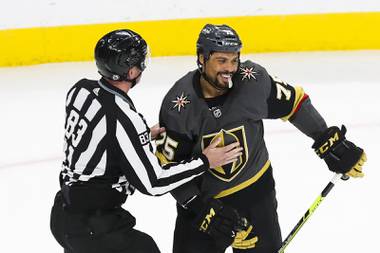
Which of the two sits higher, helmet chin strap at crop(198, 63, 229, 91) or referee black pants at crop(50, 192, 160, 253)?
helmet chin strap at crop(198, 63, 229, 91)

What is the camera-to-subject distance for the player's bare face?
205cm

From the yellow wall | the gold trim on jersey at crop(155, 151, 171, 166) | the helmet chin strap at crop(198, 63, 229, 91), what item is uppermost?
the helmet chin strap at crop(198, 63, 229, 91)

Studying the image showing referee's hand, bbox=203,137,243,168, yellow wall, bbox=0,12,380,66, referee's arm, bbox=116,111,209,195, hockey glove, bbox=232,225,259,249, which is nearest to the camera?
referee's arm, bbox=116,111,209,195

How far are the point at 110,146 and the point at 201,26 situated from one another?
141 inches

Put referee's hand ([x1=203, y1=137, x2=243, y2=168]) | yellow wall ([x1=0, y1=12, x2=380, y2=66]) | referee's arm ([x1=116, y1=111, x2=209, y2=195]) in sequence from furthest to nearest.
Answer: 1. yellow wall ([x1=0, y1=12, x2=380, y2=66])
2. referee's hand ([x1=203, y1=137, x2=243, y2=168])
3. referee's arm ([x1=116, y1=111, x2=209, y2=195])

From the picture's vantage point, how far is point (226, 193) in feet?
7.20

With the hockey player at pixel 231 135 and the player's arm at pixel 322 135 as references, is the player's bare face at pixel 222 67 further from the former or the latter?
the player's arm at pixel 322 135

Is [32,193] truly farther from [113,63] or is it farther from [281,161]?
[113,63]

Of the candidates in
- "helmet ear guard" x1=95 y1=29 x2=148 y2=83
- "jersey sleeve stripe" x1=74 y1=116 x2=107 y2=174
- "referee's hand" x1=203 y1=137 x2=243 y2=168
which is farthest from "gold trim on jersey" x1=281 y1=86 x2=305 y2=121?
"jersey sleeve stripe" x1=74 y1=116 x2=107 y2=174

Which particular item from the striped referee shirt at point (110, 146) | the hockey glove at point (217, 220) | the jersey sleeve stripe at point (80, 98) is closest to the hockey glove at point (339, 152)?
the hockey glove at point (217, 220)

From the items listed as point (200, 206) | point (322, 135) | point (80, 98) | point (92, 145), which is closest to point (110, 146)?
point (92, 145)

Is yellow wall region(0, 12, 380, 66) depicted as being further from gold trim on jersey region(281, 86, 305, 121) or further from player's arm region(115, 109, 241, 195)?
player's arm region(115, 109, 241, 195)

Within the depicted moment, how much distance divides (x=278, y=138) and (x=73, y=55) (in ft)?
6.89

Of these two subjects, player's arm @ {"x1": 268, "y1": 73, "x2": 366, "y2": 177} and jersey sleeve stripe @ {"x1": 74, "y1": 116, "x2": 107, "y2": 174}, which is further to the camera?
player's arm @ {"x1": 268, "y1": 73, "x2": 366, "y2": 177}
